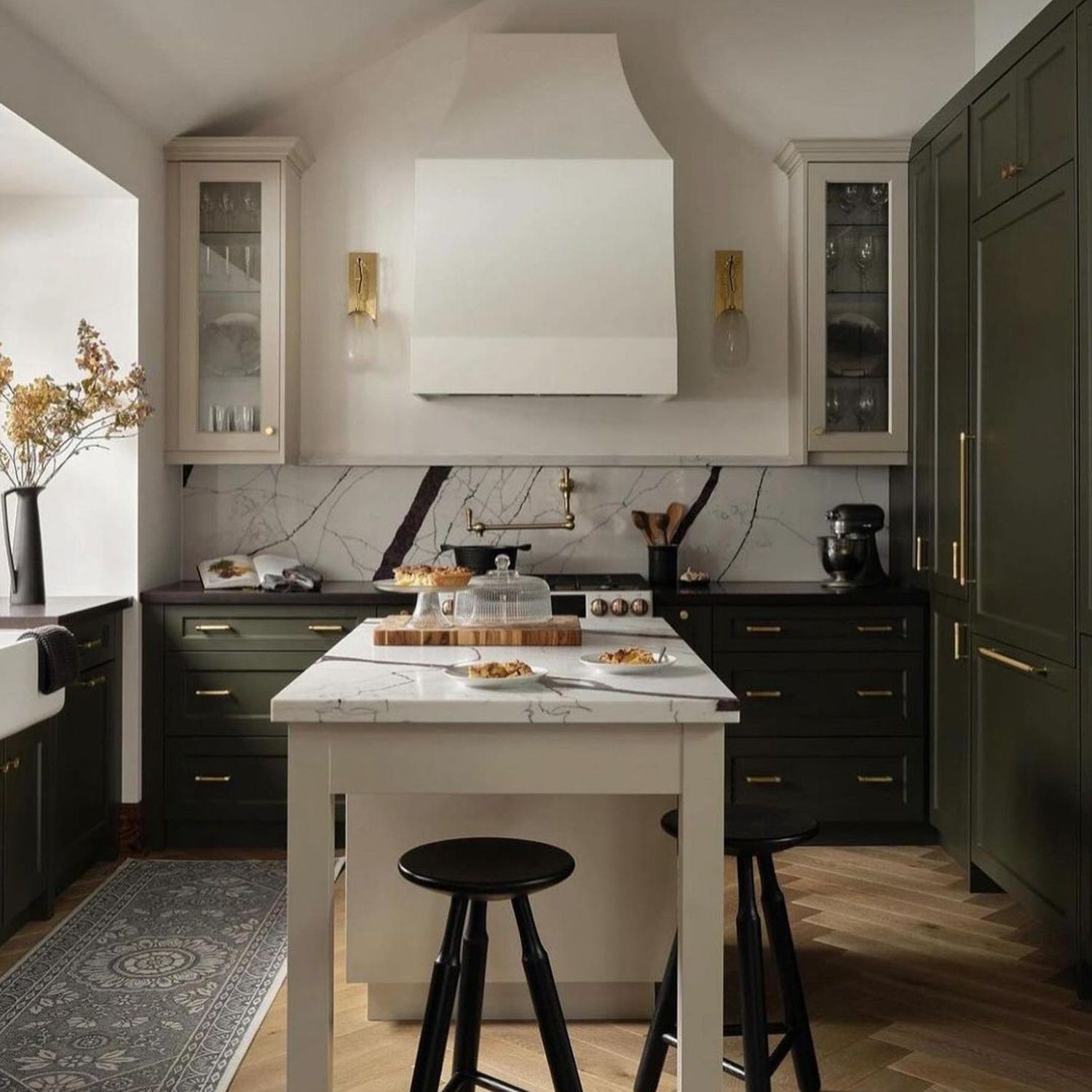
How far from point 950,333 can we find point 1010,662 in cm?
117

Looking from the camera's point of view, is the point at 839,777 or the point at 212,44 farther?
the point at 839,777

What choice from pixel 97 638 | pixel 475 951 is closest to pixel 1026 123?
pixel 475 951

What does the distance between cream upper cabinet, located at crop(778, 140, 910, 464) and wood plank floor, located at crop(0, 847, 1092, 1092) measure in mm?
1687

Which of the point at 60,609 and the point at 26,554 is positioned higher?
the point at 26,554

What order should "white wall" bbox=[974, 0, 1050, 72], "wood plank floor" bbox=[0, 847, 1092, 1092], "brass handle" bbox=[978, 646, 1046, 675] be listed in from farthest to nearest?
"white wall" bbox=[974, 0, 1050, 72]
"brass handle" bbox=[978, 646, 1046, 675]
"wood plank floor" bbox=[0, 847, 1092, 1092]

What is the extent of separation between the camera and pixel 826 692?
14.5 ft

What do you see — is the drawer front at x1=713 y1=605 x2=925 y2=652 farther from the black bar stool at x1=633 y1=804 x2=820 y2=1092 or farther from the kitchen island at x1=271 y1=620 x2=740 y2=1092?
the kitchen island at x1=271 y1=620 x2=740 y2=1092

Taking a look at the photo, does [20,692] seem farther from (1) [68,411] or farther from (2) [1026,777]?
(2) [1026,777]

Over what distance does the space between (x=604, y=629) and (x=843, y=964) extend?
107 cm

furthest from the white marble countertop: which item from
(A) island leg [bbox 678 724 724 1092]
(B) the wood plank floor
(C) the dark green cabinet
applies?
(C) the dark green cabinet

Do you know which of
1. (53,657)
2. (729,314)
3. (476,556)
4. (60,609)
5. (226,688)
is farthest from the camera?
(729,314)

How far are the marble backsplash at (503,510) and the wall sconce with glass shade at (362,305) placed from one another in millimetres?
453

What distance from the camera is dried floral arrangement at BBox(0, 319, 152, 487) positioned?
394 cm

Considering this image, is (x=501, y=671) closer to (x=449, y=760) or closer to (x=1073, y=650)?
(x=449, y=760)
